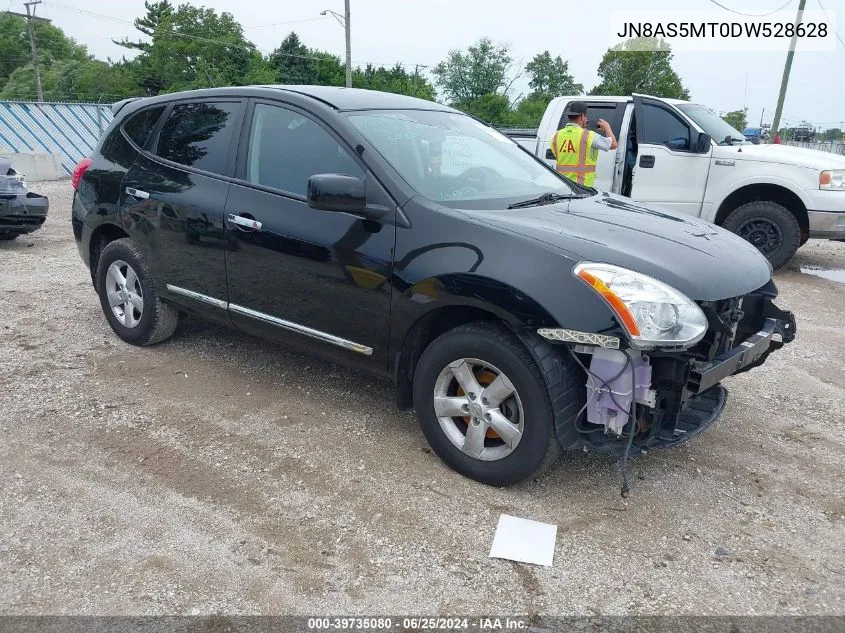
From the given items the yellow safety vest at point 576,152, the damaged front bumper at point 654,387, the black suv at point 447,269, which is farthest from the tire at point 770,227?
the damaged front bumper at point 654,387

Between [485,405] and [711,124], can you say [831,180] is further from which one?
[485,405]

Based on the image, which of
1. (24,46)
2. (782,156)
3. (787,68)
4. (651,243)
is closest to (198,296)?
(651,243)

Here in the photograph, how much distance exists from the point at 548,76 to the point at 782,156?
230ft

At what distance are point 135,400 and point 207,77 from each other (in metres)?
58.5

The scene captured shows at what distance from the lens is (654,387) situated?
294 centimetres

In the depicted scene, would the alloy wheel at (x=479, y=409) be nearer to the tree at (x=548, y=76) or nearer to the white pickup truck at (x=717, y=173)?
the white pickup truck at (x=717, y=173)

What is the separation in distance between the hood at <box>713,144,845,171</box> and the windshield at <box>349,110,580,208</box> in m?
4.54

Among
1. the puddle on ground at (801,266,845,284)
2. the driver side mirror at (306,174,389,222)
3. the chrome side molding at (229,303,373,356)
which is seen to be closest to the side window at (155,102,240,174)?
the chrome side molding at (229,303,373,356)

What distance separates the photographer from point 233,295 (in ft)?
13.6

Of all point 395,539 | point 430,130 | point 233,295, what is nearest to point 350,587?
point 395,539

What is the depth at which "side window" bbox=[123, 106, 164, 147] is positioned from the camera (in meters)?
4.77

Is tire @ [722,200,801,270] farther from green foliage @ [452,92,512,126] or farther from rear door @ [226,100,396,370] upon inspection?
green foliage @ [452,92,512,126]

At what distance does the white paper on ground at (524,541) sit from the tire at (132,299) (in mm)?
2955

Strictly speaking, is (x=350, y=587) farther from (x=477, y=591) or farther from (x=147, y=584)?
(x=147, y=584)
